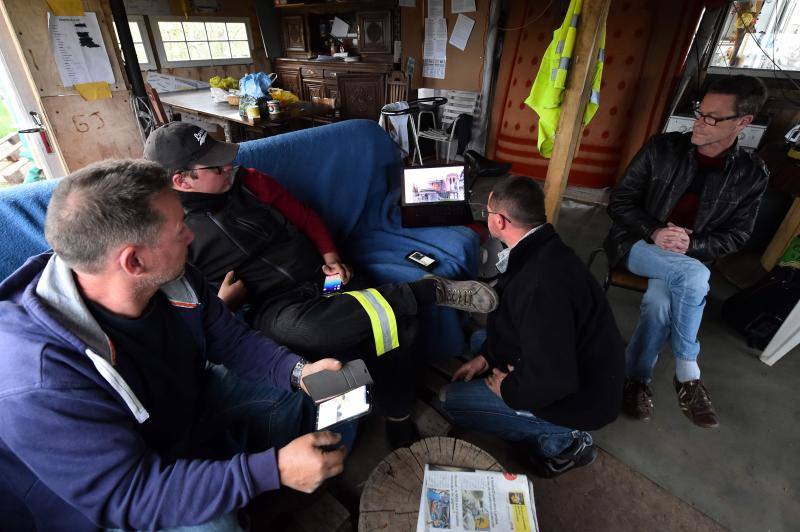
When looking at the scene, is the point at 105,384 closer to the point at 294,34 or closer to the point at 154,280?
the point at 154,280

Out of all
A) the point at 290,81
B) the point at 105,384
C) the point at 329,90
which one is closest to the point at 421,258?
the point at 105,384

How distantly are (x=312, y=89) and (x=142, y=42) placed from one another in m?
2.16

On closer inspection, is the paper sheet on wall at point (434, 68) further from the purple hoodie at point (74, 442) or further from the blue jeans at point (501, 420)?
the purple hoodie at point (74, 442)

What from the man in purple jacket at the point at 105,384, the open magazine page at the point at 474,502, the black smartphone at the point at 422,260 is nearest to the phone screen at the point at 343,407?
the man in purple jacket at the point at 105,384

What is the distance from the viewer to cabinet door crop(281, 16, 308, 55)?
539 centimetres

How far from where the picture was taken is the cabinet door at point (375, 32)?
14.5ft

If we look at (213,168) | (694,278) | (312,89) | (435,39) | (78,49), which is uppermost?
(435,39)

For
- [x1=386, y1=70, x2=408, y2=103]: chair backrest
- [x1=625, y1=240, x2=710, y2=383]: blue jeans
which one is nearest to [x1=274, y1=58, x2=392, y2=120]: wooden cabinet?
[x1=386, y1=70, x2=408, y2=103]: chair backrest

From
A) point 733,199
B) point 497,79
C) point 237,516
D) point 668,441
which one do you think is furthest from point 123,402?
point 497,79

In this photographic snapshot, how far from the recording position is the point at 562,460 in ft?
4.60

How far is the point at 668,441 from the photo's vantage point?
1601 millimetres

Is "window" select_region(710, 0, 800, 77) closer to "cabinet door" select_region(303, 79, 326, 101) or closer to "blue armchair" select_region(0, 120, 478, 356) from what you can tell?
"blue armchair" select_region(0, 120, 478, 356)

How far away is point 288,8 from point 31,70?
179 inches

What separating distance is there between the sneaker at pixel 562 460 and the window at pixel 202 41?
6329mm
